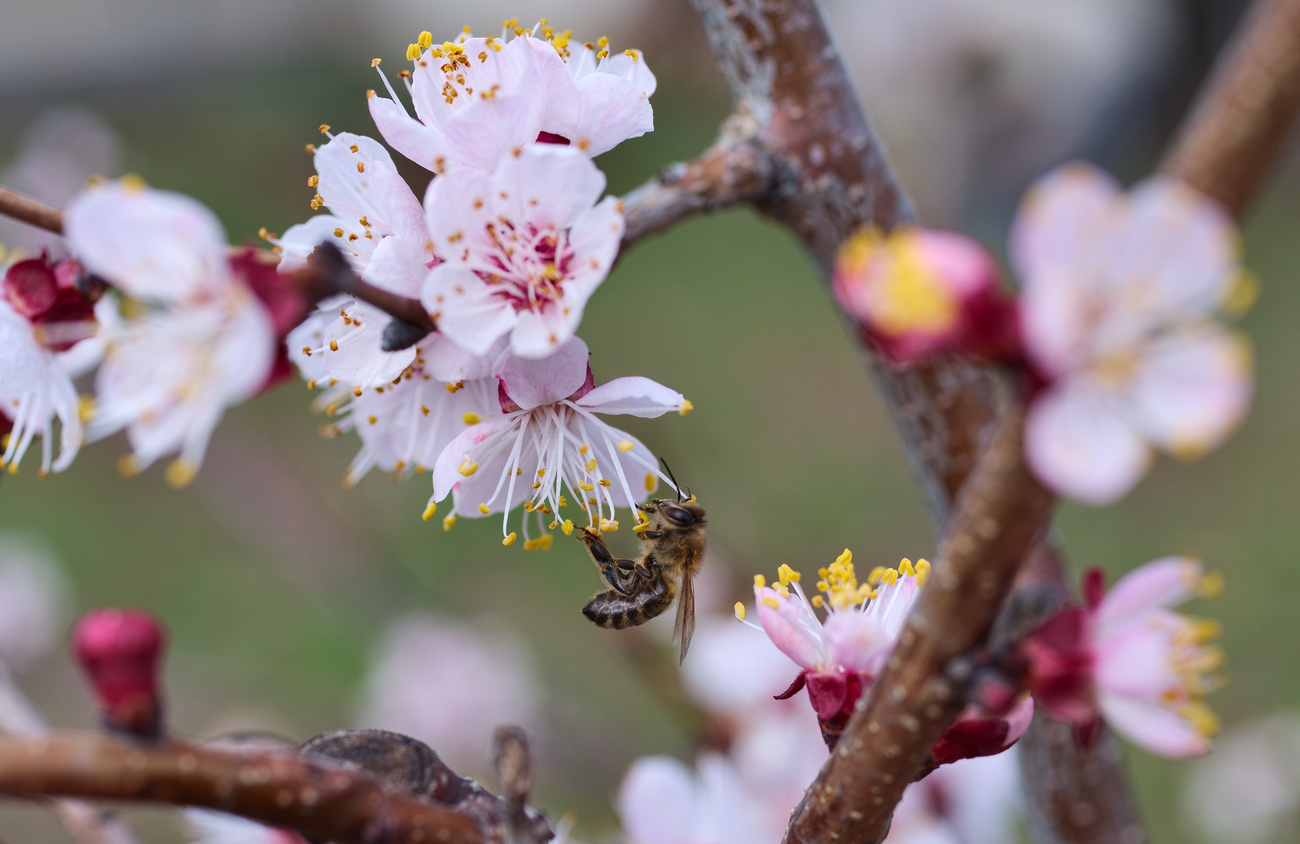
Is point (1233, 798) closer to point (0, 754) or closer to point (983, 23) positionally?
point (0, 754)

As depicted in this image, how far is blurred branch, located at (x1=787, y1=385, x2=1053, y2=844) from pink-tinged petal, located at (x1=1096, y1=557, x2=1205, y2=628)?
93 mm

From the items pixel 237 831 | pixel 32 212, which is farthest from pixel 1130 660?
pixel 237 831

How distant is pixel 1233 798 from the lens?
3.06m

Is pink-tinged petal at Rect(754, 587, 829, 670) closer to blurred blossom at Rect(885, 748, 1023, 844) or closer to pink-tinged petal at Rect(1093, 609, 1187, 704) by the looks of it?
pink-tinged petal at Rect(1093, 609, 1187, 704)

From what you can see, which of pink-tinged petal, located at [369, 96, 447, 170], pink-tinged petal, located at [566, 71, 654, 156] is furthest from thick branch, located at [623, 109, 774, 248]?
pink-tinged petal, located at [369, 96, 447, 170]

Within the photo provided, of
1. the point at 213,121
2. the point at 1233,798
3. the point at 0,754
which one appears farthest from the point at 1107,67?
the point at 0,754

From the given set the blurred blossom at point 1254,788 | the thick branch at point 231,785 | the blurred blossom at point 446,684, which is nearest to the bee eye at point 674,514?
the thick branch at point 231,785

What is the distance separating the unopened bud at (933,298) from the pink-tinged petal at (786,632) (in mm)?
263

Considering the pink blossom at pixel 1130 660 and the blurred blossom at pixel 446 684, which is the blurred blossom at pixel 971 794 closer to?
the pink blossom at pixel 1130 660

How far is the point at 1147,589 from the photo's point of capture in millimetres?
609

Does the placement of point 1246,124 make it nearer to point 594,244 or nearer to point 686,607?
point 594,244

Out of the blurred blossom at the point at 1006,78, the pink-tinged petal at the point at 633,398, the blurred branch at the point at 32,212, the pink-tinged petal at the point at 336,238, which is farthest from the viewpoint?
the blurred blossom at the point at 1006,78

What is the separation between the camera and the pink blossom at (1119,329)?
485 mm

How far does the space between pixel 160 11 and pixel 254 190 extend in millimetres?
2652
